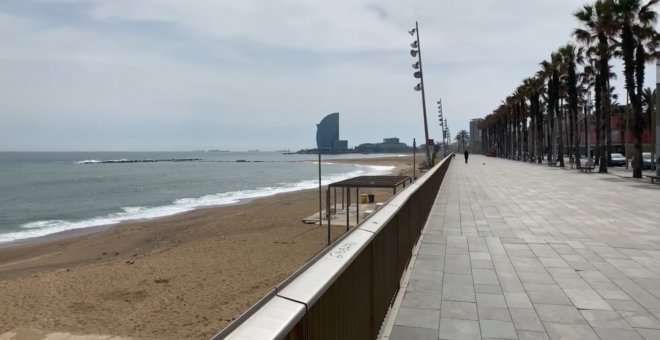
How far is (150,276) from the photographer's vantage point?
490 inches

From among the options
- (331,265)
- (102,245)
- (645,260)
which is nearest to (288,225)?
(102,245)

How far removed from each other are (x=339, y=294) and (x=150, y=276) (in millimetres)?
11126

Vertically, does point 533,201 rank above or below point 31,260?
above

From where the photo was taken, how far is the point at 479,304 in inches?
198

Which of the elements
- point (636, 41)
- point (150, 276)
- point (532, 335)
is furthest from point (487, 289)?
point (636, 41)

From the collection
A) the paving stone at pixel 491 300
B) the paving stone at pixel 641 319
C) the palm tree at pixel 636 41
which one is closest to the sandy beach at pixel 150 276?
the paving stone at pixel 491 300

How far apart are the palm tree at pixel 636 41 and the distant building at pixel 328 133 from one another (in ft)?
73.5

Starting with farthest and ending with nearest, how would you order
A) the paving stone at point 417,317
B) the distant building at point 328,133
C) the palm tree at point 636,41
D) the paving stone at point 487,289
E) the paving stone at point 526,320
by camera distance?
the palm tree at point 636,41, the distant building at point 328,133, the paving stone at point 487,289, the paving stone at point 417,317, the paving stone at point 526,320

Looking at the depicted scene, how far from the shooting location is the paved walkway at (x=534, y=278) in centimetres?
441

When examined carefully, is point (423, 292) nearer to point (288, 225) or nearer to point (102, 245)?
point (288, 225)

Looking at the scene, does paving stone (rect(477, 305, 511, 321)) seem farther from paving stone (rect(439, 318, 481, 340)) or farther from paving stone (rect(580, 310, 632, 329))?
paving stone (rect(580, 310, 632, 329))

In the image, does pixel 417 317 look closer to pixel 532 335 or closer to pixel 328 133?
pixel 532 335

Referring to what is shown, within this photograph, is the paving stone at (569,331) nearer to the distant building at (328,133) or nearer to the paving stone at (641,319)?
the paving stone at (641,319)

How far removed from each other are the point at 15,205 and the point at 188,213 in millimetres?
17209
